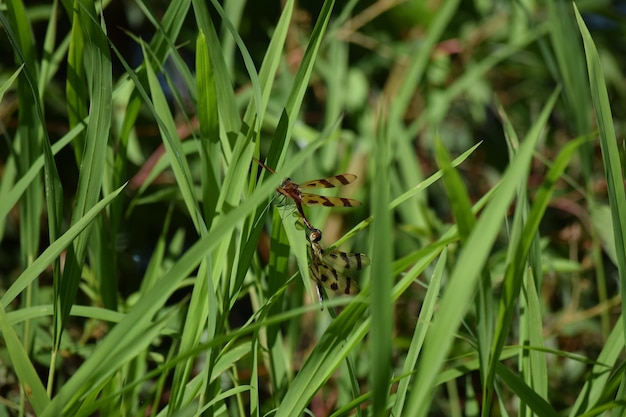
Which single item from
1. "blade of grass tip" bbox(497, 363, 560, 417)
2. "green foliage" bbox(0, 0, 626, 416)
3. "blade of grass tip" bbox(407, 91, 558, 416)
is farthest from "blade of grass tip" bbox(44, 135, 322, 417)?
"blade of grass tip" bbox(497, 363, 560, 417)

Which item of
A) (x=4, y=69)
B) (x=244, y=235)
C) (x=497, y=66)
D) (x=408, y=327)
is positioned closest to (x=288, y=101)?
(x=244, y=235)

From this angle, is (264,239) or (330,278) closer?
(330,278)

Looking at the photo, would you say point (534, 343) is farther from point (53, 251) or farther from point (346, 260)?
point (53, 251)

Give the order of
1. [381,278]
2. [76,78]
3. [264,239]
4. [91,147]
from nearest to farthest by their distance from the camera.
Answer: [381,278] < [91,147] < [76,78] < [264,239]

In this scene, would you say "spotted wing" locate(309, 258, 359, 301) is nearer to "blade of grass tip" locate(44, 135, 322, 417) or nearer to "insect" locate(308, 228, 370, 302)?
"insect" locate(308, 228, 370, 302)

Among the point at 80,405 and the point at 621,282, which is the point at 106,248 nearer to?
the point at 80,405

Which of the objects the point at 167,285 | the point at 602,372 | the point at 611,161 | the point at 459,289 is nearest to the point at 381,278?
the point at 459,289
